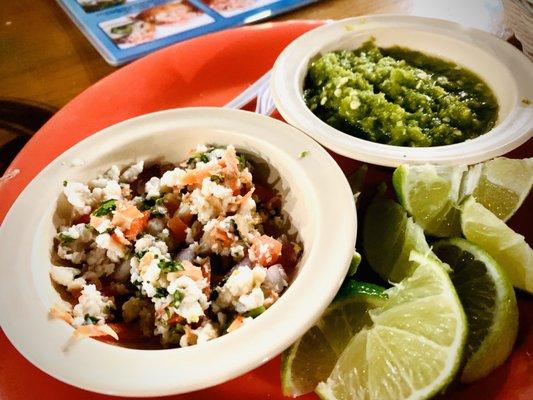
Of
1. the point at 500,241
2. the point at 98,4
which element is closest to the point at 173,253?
the point at 500,241

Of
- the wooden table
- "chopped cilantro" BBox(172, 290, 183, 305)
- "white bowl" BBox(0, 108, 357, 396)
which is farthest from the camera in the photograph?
the wooden table

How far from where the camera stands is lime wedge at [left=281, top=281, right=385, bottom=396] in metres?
1.22

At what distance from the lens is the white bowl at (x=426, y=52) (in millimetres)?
1539

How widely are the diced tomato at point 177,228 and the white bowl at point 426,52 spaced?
0.53 m

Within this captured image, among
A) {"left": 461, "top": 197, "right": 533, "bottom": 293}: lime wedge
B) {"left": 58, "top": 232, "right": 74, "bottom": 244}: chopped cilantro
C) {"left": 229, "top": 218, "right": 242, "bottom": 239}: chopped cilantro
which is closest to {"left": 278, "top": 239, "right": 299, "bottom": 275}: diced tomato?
{"left": 229, "top": 218, "right": 242, "bottom": 239}: chopped cilantro

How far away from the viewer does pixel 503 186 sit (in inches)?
56.5

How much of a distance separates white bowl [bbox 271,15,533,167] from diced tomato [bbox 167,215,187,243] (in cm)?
53

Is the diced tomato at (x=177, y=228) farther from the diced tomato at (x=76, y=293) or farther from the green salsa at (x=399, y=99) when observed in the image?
the green salsa at (x=399, y=99)

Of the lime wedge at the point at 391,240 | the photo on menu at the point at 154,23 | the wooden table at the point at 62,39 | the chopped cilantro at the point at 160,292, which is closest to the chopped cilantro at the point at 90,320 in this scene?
the chopped cilantro at the point at 160,292

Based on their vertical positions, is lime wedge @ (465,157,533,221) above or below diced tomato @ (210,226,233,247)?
above

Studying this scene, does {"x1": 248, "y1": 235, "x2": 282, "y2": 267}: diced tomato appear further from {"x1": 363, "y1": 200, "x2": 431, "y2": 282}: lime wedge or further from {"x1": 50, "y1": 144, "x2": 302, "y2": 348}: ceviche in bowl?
{"x1": 363, "y1": 200, "x2": 431, "y2": 282}: lime wedge

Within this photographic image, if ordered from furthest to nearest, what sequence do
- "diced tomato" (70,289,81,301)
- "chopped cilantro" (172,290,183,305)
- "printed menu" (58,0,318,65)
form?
"printed menu" (58,0,318,65) → "diced tomato" (70,289,81,301) → "chopped cilantro" (172,290,183,305)

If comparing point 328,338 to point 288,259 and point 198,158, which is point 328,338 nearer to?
point 288,259

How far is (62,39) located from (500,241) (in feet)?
7.52
